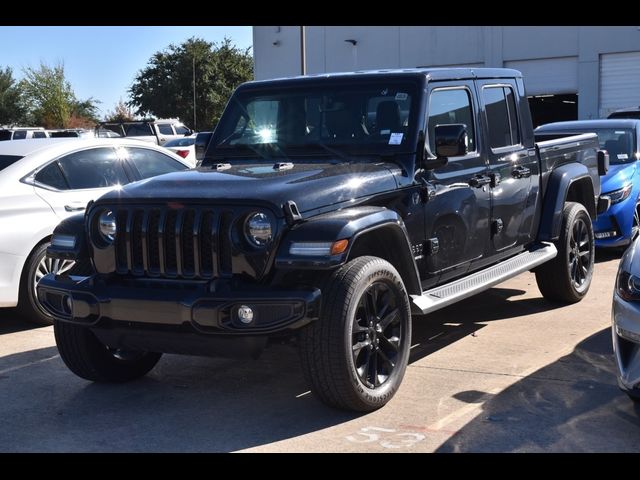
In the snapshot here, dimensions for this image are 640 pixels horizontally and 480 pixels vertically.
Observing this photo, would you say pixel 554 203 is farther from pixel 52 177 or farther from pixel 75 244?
pixel 52 177

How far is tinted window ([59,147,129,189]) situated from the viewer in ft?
24.8

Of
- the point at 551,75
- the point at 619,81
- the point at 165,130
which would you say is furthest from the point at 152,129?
the point at 619,81

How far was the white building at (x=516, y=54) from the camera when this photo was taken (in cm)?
2791

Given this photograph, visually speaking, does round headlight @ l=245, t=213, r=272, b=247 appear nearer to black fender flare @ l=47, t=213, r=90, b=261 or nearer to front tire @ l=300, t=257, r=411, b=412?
front tire @ l=300, t=257, r=411, b=412

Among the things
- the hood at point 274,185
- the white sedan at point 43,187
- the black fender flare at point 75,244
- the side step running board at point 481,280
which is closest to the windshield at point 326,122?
the hood at point 274,185

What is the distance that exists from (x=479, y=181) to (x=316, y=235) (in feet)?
6.80

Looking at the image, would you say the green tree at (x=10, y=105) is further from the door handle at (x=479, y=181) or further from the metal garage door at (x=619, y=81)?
the door handle at (x=479, y=181)

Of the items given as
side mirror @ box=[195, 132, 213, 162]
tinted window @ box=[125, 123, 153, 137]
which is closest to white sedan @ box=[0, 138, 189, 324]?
side mirror @ box=[195, 132, 213, 162]

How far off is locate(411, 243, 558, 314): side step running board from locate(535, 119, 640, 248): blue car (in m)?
2.48

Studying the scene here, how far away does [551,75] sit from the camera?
2933 cm
